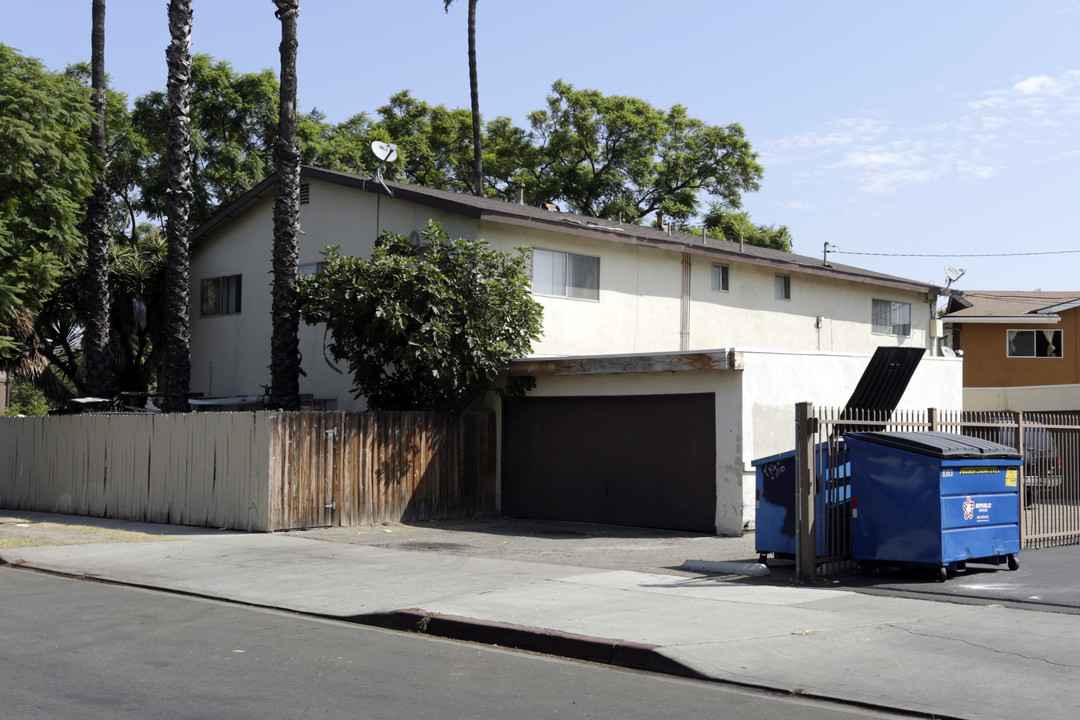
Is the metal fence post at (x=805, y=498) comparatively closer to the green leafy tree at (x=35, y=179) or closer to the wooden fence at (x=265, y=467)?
the wooden fence at (x=265, y=467)

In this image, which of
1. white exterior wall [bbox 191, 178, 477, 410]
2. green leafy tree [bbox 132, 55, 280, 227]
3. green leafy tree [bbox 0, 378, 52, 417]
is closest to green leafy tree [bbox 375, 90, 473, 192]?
green leafy tree [bbox 132, 55, 280, 227]

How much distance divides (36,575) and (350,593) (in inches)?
175

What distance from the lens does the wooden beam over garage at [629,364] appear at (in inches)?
663

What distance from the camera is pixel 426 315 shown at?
61.1 ft

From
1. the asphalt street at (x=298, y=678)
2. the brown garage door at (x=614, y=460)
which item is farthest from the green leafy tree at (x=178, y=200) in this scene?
the asphalt street at (x=298, y=678)

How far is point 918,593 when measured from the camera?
1095cm

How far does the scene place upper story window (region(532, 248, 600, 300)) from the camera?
73.6 ft

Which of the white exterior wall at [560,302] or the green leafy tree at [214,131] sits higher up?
the green leafy tree at [214,131]

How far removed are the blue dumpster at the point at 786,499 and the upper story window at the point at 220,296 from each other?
16.6m

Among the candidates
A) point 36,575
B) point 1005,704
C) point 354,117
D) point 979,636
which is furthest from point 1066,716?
point 354,117

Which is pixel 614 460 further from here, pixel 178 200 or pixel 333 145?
pixel 333 145

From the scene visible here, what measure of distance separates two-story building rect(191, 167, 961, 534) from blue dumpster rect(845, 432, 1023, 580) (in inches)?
194

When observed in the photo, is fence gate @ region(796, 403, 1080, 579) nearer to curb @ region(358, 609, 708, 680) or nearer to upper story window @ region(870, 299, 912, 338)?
curb @ region(358, 609, 708, 680)

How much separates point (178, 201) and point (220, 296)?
4906 mm
